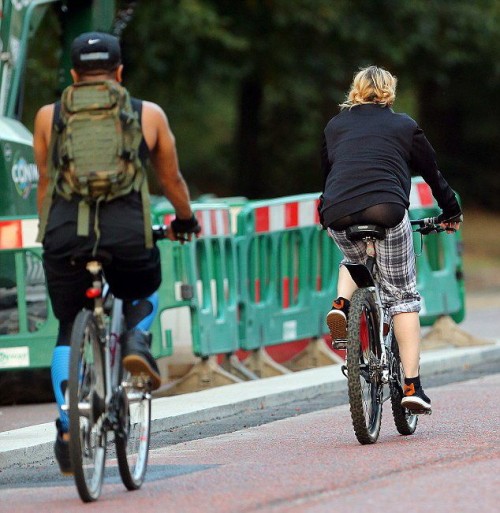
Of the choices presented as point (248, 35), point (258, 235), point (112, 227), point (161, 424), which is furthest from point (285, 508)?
point (248, 35)

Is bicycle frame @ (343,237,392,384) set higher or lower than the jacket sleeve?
lower

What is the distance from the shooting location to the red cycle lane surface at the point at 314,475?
238 inches

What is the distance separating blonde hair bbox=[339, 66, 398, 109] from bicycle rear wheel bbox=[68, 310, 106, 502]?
228 cm

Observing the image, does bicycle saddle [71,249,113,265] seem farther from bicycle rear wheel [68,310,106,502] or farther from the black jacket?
the black jacket

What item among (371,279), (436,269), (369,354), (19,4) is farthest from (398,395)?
(436,269)

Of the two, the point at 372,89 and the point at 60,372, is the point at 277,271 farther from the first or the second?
the point at 60,372

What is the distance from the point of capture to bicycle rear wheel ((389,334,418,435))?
807 cm

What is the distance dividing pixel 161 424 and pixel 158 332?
1785 millimetres

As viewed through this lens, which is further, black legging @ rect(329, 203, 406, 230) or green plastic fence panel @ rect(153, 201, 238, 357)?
green plastic fence panel @ rect(153, 201, 238, 357)

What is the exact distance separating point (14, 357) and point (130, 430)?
4418 mm

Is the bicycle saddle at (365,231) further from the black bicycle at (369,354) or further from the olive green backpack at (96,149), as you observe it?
the olive green backpack at (96,149)

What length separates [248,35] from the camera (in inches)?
1184

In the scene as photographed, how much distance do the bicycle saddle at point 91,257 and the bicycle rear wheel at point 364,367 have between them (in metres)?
1.68

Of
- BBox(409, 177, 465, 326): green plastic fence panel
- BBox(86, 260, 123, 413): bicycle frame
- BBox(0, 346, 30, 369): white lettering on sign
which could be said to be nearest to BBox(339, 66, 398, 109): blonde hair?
BBox(86, 260, 123, 413): bicycle frame
